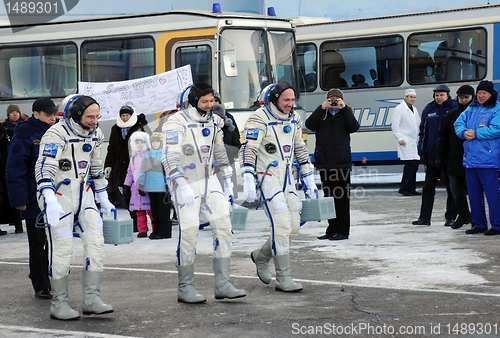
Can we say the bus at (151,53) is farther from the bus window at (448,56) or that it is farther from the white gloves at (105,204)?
the white gloves at (105,204)

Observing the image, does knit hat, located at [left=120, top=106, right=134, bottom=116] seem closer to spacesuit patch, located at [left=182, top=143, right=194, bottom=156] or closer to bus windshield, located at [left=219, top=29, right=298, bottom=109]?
bus windshield, located at [left=219, top=29, right=298, bottom=109]

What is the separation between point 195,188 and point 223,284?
2.83ft

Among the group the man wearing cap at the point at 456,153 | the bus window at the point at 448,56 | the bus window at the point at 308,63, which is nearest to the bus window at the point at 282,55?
the bus window at the point at 308,63

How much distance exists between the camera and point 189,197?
289 inches

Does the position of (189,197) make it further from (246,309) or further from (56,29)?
(56,29)

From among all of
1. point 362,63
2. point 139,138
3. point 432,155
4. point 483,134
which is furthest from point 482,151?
point 362,63

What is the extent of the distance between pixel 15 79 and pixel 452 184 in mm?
9967

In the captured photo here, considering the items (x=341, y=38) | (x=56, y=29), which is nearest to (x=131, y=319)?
(x=56, y=29)

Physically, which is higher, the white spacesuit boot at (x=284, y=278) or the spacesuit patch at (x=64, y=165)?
the spacesuit patch at (x=64, y=165)

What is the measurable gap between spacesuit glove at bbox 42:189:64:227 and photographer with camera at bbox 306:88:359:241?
5.21 m

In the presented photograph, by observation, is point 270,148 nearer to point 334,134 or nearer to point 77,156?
point 77,156

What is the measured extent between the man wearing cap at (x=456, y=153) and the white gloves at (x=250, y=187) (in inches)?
193

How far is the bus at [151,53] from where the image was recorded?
16.0 metres

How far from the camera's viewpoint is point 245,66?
→ 1605cm
